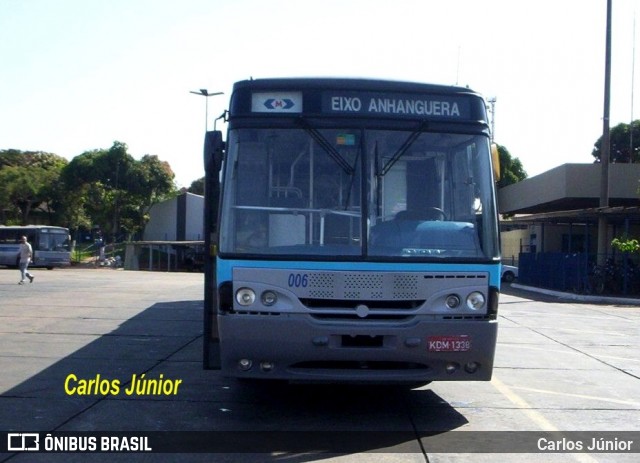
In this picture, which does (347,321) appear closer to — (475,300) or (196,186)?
(475,300)

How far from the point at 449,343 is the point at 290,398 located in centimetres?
248

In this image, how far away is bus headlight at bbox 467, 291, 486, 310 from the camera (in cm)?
777

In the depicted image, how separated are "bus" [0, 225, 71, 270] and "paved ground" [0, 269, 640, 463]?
1445 inches

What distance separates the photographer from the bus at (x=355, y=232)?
24.8 feet

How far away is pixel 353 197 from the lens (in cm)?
785

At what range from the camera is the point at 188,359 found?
1216 centimetres

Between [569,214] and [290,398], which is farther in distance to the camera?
[569,214]

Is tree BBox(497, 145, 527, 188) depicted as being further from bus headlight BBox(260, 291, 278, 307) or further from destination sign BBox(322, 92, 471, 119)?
bus headlight BBox(260, 291, 278, 307)

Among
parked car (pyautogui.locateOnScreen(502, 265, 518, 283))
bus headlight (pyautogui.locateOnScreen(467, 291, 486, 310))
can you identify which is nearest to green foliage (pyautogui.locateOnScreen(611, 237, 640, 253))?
parked car (pyautogui.locateOnScreen(502, 265, 518, 283))

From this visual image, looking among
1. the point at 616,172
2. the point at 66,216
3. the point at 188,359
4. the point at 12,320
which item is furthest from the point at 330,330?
the point at 66,216

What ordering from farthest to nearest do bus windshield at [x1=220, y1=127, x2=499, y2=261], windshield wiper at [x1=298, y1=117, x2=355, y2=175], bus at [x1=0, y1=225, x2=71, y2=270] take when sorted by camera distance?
1. bus at [x1=0, y1=225, x2=71, y2=270]
2. windshield wiper at [x1=298, y1=117, x2=355, y2=175]
3. bus windshield at [x1=220, y1=127, x2=499, y2=261]

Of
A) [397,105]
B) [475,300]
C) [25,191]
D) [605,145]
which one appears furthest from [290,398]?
[25,191]

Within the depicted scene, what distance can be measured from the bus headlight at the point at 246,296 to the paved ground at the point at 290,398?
1219 mm

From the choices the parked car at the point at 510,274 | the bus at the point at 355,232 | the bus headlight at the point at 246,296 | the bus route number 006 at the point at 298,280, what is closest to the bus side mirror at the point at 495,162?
the bus at the point at 355,232
